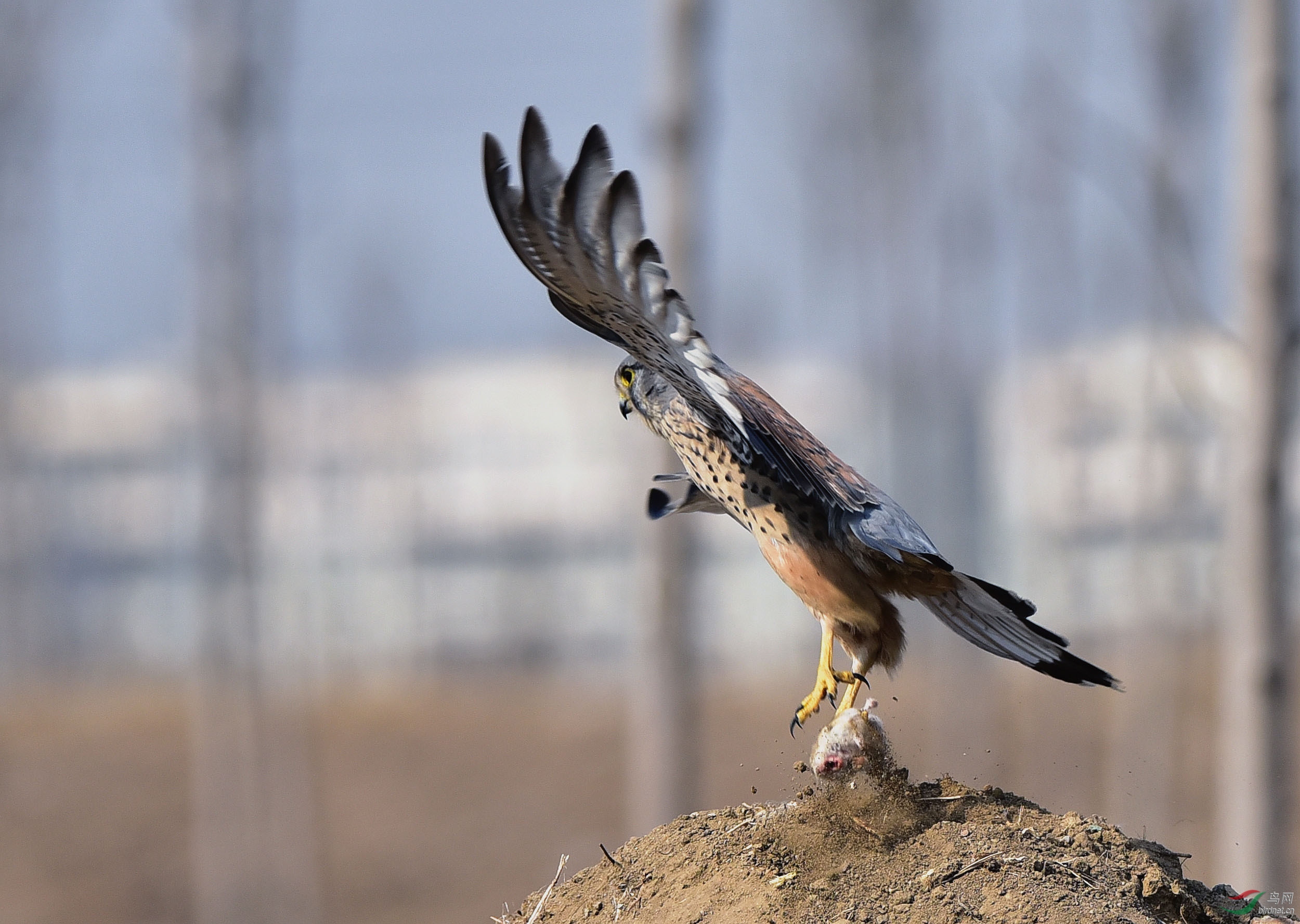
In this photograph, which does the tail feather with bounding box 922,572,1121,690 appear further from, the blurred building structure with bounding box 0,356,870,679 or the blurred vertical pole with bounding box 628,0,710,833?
the blurred building structure with bounding box 0,356,870,679

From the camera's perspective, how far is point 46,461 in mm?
35875

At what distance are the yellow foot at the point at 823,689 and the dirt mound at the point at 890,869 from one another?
0.16 meters

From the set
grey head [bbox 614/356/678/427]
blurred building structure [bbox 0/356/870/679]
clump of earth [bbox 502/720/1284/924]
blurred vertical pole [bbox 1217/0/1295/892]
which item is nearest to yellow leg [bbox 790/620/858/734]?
clump of earth [bbox 502/720/1284/924]

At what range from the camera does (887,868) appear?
2475 mm

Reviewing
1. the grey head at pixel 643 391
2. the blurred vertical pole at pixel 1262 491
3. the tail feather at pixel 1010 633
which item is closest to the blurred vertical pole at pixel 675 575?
the blurred vertical pole at pixel 1262 491

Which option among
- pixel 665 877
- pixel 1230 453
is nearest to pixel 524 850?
pixel 1230 453

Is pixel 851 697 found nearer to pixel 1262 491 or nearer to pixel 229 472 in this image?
pixel 1262 491

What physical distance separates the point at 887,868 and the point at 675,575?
5335 mm

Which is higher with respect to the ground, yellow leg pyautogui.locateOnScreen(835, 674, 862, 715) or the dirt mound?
yellow leg pyautogui.locateOnScreen(835, 674, 862, 715)

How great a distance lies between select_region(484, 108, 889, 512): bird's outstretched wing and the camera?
2416 mm

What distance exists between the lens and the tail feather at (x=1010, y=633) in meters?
2.72

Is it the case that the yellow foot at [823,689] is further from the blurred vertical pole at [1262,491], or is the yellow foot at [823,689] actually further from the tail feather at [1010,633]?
the blurred vertical pole at [1262,491]

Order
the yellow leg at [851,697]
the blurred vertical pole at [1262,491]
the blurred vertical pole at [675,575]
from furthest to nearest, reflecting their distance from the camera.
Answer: the blurred vertical pole at [675,575], the blurred vertical pole at [1262,491], the yellow leg at [851,697]

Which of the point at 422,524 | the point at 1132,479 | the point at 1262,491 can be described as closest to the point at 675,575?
the point at 1262,491
